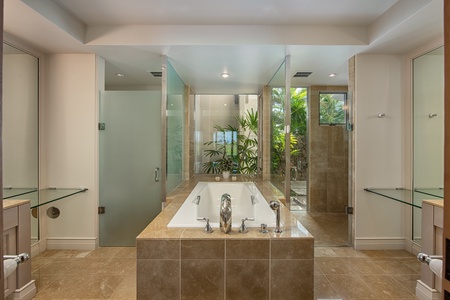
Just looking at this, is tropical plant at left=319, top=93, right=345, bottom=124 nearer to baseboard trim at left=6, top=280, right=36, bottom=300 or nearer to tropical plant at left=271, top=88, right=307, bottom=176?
tropical plant at left=271, top=88, right=307, bottom=176

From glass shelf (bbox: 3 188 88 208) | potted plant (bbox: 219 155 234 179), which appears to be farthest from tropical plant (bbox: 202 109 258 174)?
glass shelf (bbox: 3 188 88 208)

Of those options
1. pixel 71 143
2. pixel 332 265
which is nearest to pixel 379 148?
pixel 332 265

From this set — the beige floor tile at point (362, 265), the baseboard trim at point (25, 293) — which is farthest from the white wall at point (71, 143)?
the beige floor tile at point (362, 265)

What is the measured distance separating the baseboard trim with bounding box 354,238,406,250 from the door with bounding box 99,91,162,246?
248 centimetres

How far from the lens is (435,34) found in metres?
2.38

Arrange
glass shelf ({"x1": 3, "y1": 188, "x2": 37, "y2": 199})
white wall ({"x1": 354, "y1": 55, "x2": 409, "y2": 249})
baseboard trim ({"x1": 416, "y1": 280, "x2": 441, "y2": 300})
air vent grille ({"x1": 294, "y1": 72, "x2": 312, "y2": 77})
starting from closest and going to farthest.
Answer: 1. baseboard trim ({"x1": 416, "y1": 280, "x2": 441, "y2": 300})
2. glass shelf ({"x1": 3, "y1": 188, "x2": 37, "y2": 199})
3. white wall ({"x1": 354, "y1": 55, "x2": 409, "y2": 249})
4. air vent grille ({"x1": 294, "y1": 72, "x2": 312, "y2": 77})

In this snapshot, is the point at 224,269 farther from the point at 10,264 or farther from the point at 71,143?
the point at 71,143

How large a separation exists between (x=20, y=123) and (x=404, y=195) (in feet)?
13.8

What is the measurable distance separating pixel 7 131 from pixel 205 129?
2.69 metres

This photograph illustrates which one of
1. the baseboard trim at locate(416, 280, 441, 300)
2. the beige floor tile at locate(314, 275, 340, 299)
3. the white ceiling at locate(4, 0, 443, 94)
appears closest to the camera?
the baseboard trim at locate(416, 280, 441, 300)

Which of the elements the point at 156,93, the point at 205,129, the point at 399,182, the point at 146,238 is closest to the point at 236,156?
the point at 205,129

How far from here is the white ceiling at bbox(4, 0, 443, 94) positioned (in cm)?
215

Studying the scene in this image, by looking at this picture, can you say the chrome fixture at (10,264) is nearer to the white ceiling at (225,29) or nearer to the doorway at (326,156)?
the white ceiling at (225,29)

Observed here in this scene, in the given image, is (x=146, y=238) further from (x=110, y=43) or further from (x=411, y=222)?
(x=411, y=222)
